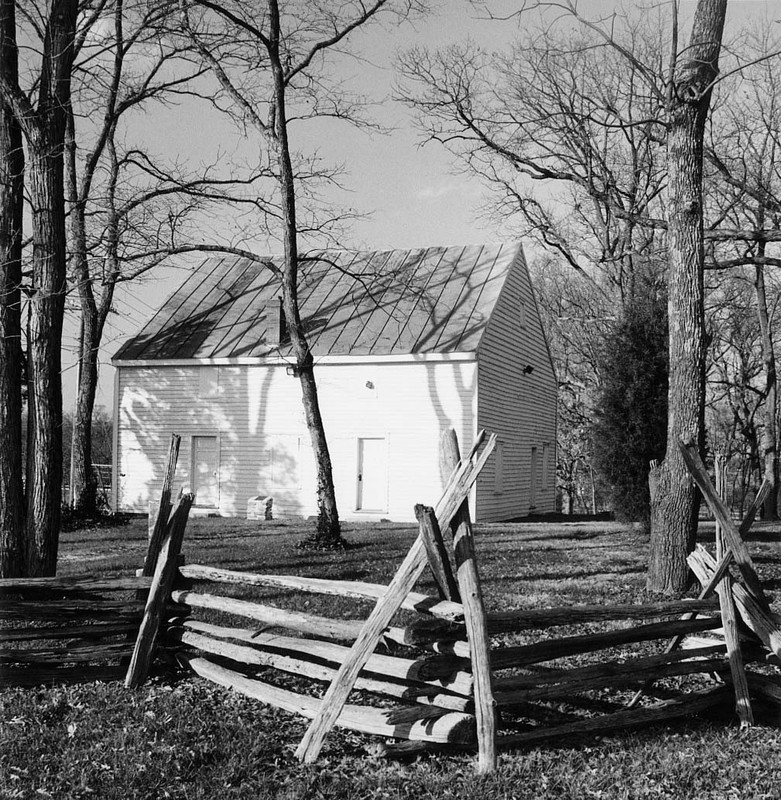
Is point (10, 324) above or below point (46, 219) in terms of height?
below

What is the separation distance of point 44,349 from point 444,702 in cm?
687

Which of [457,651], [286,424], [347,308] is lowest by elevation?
[457,651]

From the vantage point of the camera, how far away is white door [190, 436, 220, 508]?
23.0 metres

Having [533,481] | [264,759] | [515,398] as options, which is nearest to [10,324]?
[264,759]

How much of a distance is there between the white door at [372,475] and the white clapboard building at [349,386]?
0.10 ft

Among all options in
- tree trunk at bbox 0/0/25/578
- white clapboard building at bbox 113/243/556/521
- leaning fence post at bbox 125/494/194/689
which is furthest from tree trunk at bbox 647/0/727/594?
white clapboard building at bbox 113/243/556/521

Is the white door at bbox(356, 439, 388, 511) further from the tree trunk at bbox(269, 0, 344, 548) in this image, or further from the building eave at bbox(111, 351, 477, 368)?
the tree trunk at bbox(269, 0, 344, 548)

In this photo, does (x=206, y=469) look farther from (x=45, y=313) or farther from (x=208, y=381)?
(x=45, y=313)

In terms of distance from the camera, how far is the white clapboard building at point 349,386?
21094mm

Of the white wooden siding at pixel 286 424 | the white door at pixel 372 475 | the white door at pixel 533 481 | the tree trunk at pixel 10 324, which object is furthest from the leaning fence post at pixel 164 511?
the white door at pixel 533 481

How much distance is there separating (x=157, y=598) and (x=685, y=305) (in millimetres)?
6742

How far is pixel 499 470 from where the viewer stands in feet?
73.6

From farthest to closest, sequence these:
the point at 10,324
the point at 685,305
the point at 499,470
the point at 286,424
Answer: the point at 499,470 → the point at 286,424 → the point at 685,305 → the point at 10,324

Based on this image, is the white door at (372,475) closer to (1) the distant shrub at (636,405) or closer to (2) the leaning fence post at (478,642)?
(1) the distant shrub at (636,405)
